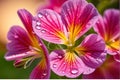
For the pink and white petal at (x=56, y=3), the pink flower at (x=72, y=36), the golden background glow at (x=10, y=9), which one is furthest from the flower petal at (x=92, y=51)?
the golden background glow at (x=10, y=9)

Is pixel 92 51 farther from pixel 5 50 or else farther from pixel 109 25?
pixel 5 50

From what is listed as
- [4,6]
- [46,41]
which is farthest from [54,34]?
[4,6]

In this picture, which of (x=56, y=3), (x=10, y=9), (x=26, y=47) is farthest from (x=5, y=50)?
(x=10, y=9)

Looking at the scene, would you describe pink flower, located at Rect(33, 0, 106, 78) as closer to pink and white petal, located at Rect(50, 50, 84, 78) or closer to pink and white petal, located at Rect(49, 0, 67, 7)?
pink and white petal, located at Rect(50, 50, 84, 78)

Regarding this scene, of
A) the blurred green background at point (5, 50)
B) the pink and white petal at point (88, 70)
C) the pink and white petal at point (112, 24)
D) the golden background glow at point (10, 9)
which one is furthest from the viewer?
the golden background glow at point (10, 9)

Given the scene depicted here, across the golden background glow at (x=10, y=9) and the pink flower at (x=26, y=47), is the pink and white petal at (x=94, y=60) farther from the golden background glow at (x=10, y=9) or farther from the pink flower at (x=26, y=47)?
the golden background glow at (x=10, y=9)

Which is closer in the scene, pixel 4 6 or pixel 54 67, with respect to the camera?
pixel 54 67

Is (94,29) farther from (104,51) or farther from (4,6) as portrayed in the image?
(4,6)
